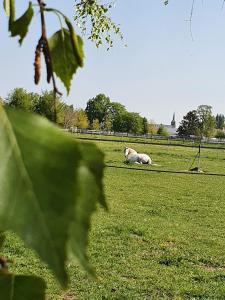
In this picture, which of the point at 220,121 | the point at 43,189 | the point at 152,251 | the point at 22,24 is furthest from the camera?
the point at 220,121

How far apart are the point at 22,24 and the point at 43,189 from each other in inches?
5.1

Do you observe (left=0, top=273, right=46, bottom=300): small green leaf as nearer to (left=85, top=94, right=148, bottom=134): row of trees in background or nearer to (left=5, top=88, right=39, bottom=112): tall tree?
(left=5, top=88, right=39, bottom=112): tall tree

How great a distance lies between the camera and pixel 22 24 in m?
0.25

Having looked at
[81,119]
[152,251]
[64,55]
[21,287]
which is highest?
[81,119]

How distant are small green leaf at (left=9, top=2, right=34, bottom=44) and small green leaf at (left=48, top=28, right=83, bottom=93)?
17mm

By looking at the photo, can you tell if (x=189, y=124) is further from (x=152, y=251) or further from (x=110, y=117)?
(x=152, y=251)

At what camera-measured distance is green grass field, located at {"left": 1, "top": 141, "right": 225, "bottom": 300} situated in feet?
14.9

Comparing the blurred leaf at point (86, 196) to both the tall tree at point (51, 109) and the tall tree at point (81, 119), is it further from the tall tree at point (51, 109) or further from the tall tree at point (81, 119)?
the tall tree at point (81, 119)

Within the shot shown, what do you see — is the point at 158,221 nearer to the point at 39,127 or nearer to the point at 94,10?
the point at 94,10

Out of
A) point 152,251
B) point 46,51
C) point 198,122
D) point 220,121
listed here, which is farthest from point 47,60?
point 220,121

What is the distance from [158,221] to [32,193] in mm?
7718

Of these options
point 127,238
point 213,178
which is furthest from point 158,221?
point 213,178

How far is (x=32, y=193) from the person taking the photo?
5.6 inches

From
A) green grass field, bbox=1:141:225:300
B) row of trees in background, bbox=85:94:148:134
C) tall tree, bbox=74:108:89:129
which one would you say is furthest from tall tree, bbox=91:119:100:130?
green grass field, bbox=1:141:225:300
